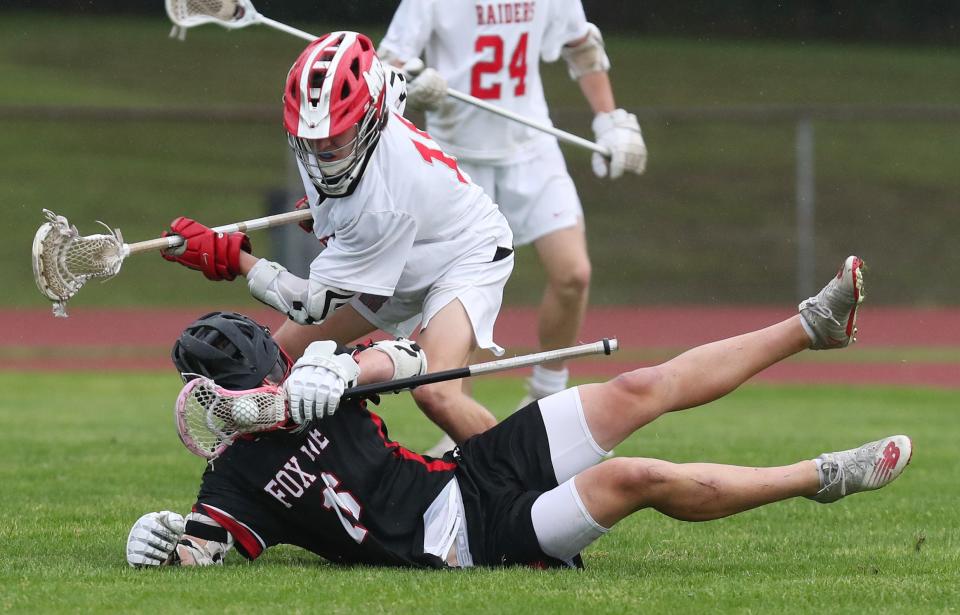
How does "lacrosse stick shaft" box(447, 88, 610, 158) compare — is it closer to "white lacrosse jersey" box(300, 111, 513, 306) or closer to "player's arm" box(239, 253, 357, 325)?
"white lacrosse jersey" box(300, 111, 513, 306)

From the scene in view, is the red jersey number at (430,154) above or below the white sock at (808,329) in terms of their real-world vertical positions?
above

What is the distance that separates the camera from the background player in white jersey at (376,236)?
5293 millimetres

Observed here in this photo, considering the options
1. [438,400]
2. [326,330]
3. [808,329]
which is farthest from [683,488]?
[326,330]

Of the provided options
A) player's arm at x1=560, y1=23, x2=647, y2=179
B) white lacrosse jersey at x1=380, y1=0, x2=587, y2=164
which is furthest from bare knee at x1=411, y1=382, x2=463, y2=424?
player's arm at x1=560, y1=23, x2=647, y2=179

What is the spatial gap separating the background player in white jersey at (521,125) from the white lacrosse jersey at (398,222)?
1841 millimetres

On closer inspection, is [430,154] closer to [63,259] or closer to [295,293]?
[295,293]

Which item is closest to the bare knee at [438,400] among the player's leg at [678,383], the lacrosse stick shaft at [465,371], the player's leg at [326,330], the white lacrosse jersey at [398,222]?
the white lacrosse jersey at [398,222]

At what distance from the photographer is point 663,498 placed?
471 centimetres

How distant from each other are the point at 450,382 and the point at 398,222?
68cm

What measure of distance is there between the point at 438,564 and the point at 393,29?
3713mm

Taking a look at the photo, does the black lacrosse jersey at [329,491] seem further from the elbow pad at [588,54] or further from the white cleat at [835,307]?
the elbow pad at [588,54]

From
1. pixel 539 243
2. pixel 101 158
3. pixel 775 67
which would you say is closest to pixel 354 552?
pixel 539 243

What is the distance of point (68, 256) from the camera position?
5.41m

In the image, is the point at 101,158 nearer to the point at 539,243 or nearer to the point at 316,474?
the point at 539,243
